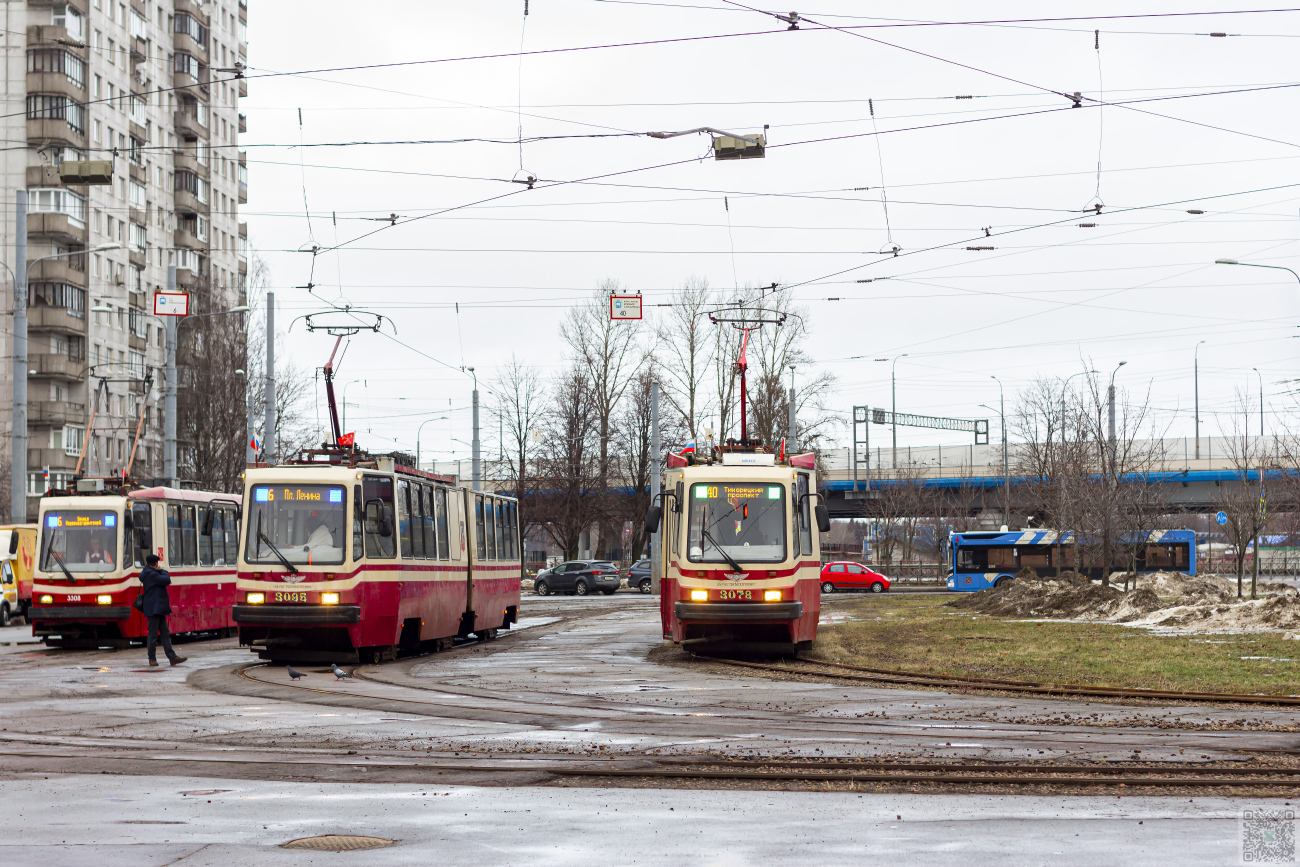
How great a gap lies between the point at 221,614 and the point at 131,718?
57.4 ft

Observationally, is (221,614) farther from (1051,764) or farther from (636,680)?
(1051,764)

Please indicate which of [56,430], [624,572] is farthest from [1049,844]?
[56,430]

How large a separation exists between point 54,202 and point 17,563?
1380 inches

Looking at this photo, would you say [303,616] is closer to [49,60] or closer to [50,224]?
[50,224]

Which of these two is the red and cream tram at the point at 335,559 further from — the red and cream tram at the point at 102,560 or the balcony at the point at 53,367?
the balcony at the point at 53,367

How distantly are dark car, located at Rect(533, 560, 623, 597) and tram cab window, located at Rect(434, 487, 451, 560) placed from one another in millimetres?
37400

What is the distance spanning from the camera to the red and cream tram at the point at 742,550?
2148cm

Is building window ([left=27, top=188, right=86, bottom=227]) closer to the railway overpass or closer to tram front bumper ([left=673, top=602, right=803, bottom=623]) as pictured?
the railway overpass

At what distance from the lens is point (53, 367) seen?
73500 millimetres

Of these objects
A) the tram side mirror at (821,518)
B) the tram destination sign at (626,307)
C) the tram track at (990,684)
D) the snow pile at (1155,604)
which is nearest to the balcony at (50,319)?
the tram destination sign at (626,307)

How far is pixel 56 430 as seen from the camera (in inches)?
2958

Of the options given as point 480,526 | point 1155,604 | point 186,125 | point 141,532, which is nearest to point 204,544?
point 141,532

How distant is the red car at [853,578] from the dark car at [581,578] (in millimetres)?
8939

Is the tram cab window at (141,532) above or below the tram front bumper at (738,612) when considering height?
above
